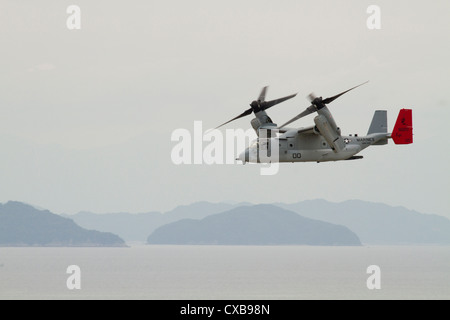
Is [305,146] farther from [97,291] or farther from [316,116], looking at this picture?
[97,291]

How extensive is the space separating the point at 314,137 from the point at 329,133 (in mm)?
2811

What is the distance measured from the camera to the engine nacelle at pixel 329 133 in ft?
195

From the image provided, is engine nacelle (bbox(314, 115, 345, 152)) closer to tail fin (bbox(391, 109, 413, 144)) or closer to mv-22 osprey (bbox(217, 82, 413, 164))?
mv-22 osprey (bbox(217, 82, 413, 164))

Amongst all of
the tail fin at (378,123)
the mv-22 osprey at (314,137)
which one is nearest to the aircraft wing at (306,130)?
the mv-22 osprey at (314,137)

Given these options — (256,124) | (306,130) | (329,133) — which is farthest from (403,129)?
(256,124)

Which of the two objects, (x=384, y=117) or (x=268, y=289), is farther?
(x=268, y=289)

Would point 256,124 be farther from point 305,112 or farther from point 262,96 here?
point 305,112

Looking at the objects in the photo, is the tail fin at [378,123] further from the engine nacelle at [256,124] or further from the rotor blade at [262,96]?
the engine nacelle at [256,124]

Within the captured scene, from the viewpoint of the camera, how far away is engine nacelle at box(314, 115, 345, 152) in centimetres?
5934

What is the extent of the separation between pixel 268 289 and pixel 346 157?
13580 cm

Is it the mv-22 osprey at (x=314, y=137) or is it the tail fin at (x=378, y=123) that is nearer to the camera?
the mv-22 osprey at (x=314, y=137)
